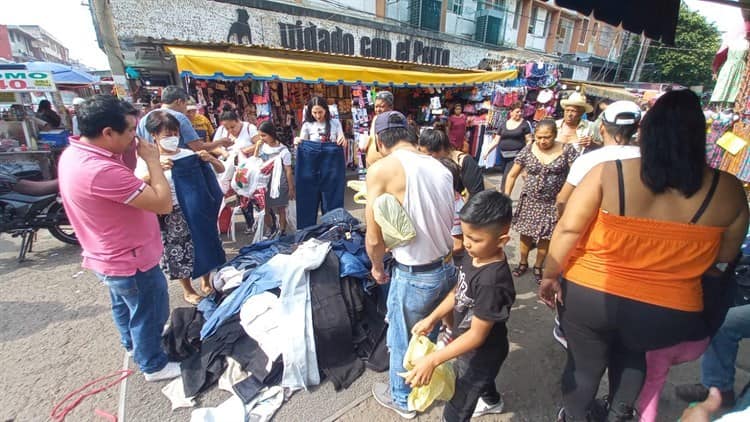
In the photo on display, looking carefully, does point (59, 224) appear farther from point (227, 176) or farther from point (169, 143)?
point (169, 143)

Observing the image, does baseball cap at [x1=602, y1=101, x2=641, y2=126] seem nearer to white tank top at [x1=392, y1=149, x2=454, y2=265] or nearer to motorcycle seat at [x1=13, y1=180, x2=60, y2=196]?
white tank top at [x1=392, y1=149, x2=454, y2=265]

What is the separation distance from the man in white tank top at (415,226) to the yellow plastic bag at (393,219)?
0.05 m

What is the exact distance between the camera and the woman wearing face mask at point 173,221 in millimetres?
2471

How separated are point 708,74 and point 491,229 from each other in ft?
103

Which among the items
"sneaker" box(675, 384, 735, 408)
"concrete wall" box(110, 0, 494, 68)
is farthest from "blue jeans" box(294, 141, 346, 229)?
"concrete wall" box(110, 0, 494, 68)

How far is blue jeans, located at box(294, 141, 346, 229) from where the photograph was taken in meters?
4.04

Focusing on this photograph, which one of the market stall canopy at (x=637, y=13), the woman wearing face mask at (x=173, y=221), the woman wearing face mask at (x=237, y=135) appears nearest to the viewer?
the market stall canopy at (x=637, y=13)

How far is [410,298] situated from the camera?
1.69 m

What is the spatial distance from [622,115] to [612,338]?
136cm

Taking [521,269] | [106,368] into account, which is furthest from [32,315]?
[521,269]

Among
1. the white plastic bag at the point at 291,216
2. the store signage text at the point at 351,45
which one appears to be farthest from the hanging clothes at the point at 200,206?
the store signage text at the point at 351,45

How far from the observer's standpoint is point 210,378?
85.8 inches

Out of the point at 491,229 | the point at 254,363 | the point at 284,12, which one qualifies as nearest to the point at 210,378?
Answer: the point at 254,363

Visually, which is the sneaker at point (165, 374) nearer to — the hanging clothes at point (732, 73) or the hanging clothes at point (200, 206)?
the hanging clothes at point (200, 206)
